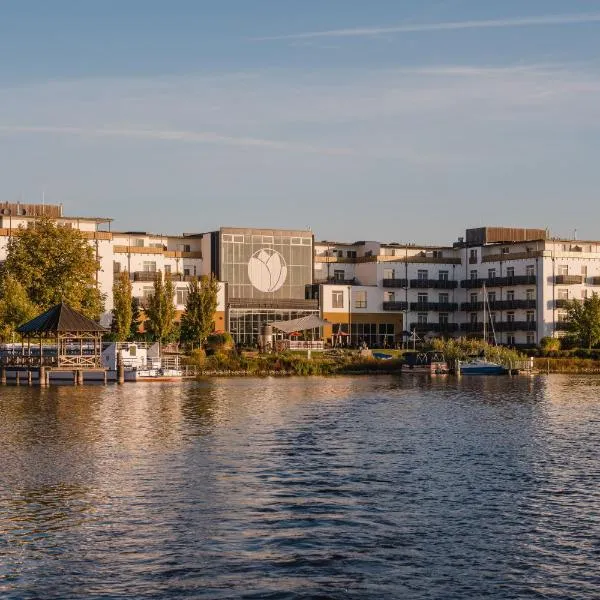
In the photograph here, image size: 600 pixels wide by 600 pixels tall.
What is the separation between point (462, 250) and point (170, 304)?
48469mm

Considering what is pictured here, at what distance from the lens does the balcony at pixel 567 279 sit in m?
146

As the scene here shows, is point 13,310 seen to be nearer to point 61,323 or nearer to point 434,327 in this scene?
point 61,323

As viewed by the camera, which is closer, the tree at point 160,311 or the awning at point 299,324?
the tree at point 160,311

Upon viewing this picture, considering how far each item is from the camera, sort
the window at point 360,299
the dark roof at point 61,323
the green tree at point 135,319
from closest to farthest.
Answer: the dark roof at point 61,323 → the green tree at point 135,319 → the window at point 360,299

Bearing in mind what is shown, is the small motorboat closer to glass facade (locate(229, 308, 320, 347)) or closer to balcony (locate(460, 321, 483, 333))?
glass facade (locate(229, 308, 320, 347))

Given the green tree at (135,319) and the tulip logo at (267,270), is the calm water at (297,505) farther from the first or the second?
the tulip logo at (267,270)

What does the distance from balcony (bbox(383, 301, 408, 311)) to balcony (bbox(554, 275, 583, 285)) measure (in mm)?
20210

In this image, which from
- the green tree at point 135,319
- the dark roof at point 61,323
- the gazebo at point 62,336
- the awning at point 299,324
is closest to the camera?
the dark roof at point 61,323

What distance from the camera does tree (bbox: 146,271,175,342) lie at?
12619 cm

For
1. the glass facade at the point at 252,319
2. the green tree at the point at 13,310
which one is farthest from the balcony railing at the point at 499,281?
the green tree at the point at 13,310

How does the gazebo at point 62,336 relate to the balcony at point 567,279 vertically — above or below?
below

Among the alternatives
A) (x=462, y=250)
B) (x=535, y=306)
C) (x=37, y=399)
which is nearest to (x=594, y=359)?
(x=535, y=306)

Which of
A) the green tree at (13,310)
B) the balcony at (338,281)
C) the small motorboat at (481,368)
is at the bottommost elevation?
the small motorboat at (481,368)

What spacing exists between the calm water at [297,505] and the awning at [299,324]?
220 feet
